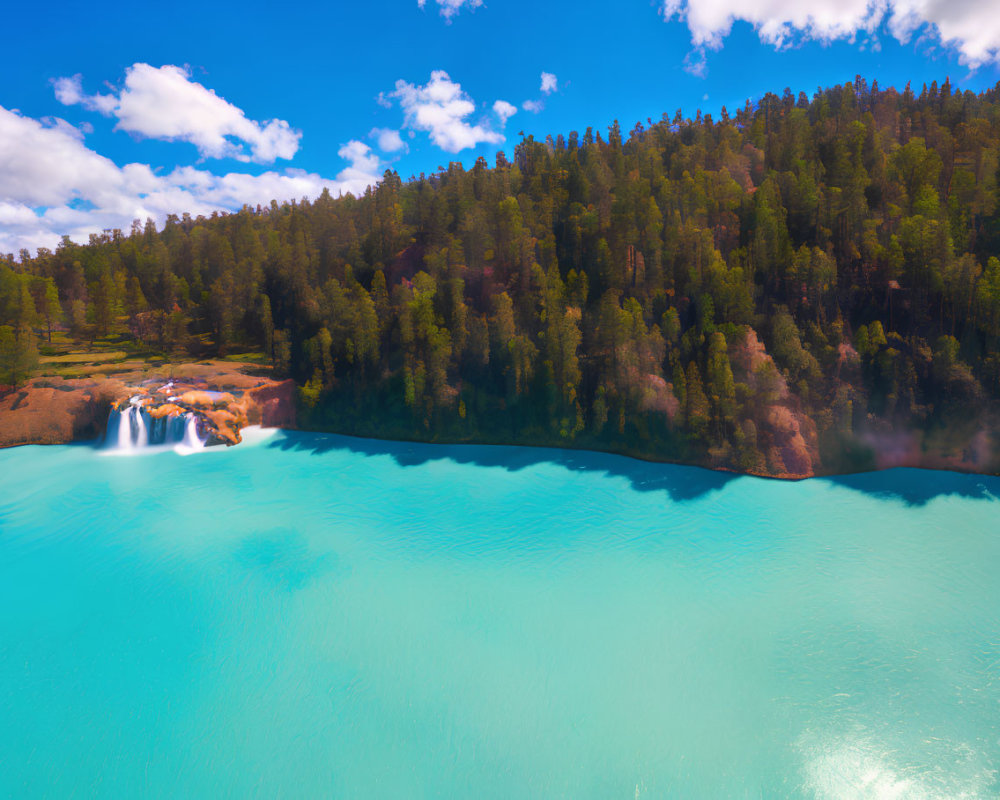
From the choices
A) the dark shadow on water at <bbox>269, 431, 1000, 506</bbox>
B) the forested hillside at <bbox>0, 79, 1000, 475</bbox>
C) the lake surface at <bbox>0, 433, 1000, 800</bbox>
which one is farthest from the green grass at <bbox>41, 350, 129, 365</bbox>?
the dark shadow on water at <bbox>269, 431, 1000, 506</bbox>

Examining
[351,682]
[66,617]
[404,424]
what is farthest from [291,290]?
[351,682]

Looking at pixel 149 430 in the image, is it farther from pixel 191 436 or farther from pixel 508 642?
pixel 508 642

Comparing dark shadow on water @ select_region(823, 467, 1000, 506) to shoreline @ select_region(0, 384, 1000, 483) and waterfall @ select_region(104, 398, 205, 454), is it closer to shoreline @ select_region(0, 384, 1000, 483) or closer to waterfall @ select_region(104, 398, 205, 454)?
shoreline @ select_region(0, 384, 1000, 483)

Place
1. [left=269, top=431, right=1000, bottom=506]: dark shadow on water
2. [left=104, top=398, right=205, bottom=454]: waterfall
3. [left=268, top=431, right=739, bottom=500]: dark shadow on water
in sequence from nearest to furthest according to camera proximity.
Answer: [left=269, top=431, right=1000, bottom=506]: dark shadow on water < [left=268, top=431, right=739, bottom=500]: dark shadow on water < [left=104, top=398, right=205, bottom=454]: waterfall

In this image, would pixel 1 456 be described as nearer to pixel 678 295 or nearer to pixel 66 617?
pixel 66 617

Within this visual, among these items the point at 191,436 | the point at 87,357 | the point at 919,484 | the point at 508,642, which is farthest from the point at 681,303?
the point at 87,357

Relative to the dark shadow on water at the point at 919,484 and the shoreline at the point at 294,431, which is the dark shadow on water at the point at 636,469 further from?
the shoreline at the point at 294,431
